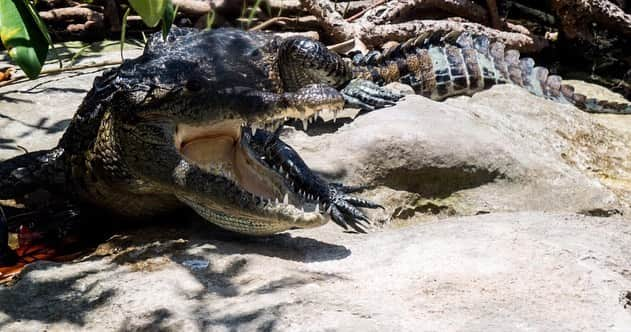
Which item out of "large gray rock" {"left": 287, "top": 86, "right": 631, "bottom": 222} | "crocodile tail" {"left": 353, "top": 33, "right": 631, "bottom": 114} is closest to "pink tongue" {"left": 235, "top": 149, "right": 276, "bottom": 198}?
"large gray rock" {"left": 287, "top": 86, "right": 631, "bottom": 222}

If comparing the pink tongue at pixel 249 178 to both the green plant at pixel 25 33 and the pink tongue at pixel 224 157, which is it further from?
the green plant at pixel 25 33

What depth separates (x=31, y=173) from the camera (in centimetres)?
413

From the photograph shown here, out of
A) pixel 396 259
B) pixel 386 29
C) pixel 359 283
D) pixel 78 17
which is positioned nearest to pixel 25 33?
pixel 359 283

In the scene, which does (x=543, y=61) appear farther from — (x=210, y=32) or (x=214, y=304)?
(x=214, y=304)

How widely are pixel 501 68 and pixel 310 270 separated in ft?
13.8

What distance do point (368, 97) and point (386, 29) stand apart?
2618 millimetres

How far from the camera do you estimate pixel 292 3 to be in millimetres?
7910

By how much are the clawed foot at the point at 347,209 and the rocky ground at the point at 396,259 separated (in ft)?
0.52

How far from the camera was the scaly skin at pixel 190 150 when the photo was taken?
3139 mm

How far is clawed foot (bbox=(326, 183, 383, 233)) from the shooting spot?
13.0 feet

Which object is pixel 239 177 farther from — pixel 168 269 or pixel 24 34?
pixel 24 34

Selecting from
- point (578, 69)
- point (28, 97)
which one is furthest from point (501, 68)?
point (28, 97)

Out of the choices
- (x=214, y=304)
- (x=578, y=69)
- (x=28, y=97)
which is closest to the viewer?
(x=214, y=304)

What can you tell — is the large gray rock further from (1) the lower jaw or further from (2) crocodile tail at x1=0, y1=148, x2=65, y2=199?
(2) crocodile tail at x1=0, y1=148, x2=65, y2=199
